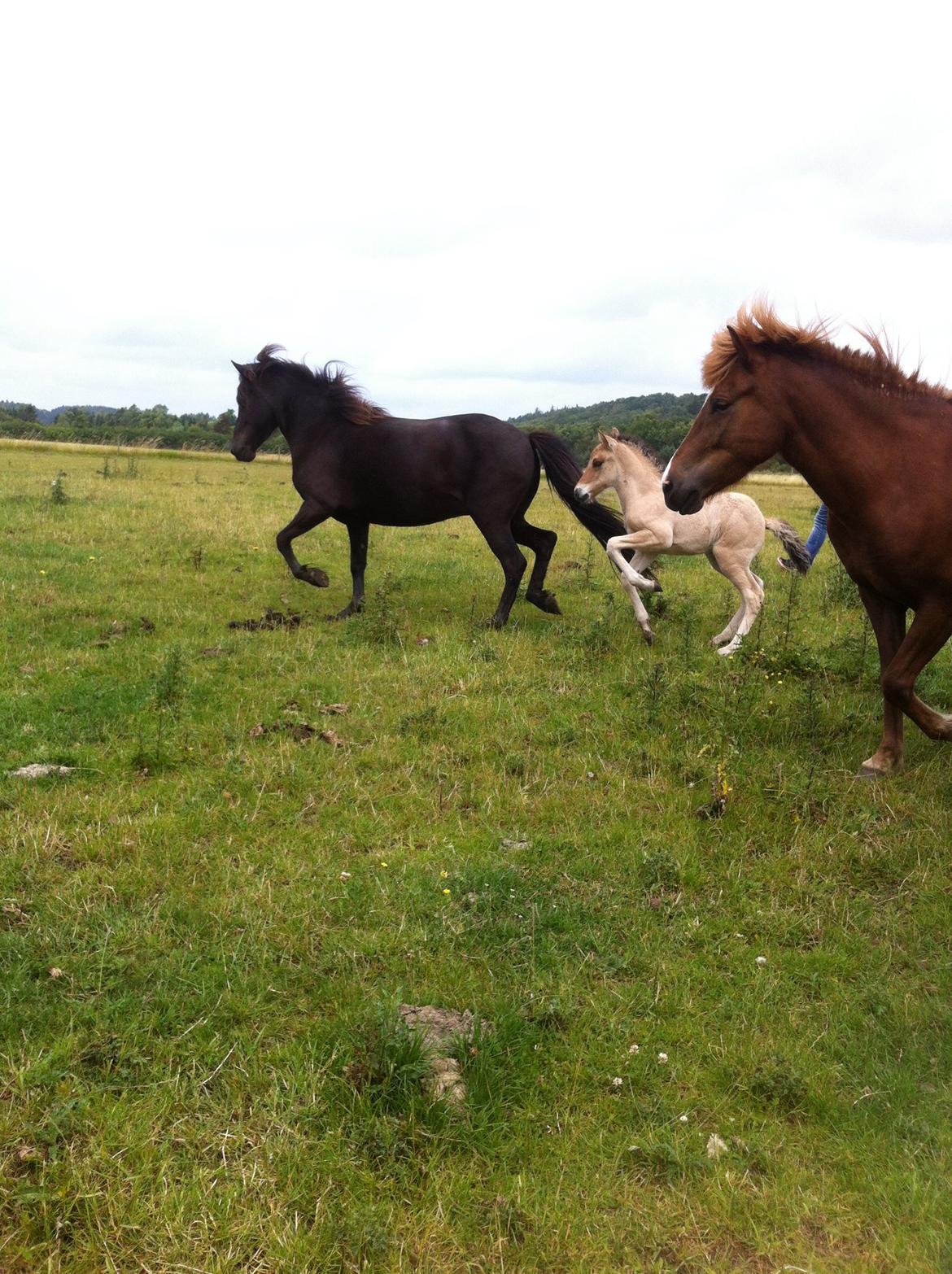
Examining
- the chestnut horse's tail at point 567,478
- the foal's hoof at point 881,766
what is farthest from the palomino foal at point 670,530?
the foal's hoof at point 881,766

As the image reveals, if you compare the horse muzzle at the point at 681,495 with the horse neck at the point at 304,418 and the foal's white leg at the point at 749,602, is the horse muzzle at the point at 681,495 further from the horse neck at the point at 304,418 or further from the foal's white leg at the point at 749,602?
the horse neck at the point at 304,418

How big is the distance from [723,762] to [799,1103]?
7.93 ft

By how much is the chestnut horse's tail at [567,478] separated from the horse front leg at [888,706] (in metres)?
3.96

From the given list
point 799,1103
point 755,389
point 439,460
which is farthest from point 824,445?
point 439,460

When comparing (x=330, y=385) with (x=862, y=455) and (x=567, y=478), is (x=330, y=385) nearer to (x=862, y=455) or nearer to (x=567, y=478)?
(x=567, y=478)

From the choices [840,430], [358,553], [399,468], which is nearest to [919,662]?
[840,430]

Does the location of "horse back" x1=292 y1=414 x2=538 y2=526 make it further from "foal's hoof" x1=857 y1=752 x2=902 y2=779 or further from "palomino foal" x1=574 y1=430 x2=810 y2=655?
"foal's hoof" x1=857 y1=752 x2=902 y2=779

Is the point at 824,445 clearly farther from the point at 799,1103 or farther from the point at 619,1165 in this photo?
the point at 619,1165

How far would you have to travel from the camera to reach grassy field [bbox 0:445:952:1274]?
2.46 metres

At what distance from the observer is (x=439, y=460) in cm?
905

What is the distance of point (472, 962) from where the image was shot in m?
3.56

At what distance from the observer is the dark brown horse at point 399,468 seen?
8930 mm

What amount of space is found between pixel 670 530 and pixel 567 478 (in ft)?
4.70

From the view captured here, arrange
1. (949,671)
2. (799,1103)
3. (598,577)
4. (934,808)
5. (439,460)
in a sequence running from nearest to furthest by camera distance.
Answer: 1. (799,1103)
2. (934,808)
3. (949,671)
4. (439,460)
5. (598,577)
